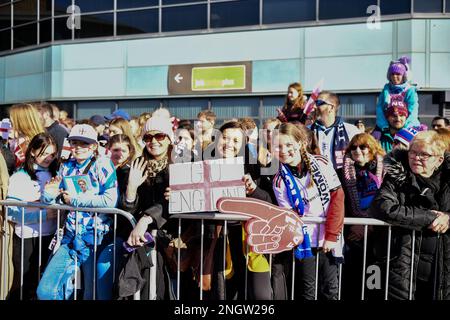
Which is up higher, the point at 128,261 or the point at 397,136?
the point at 397,136

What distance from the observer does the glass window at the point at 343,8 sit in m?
16.3

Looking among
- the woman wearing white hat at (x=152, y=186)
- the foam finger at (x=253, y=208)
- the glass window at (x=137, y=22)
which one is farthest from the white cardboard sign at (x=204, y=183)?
the glass window at (x=137, y=22)

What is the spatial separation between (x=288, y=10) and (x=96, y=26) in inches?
289

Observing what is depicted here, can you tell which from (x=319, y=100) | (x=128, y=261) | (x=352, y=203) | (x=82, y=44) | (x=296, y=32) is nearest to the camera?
(x=128, y=261)

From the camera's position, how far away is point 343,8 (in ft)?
54.2

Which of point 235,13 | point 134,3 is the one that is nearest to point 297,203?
point 235,13

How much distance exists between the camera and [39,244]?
4812 mm

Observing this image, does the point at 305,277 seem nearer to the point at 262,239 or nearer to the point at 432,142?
the point at 262,239

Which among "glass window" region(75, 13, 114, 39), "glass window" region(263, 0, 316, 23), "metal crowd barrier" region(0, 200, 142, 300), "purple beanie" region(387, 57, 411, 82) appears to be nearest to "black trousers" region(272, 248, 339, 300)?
"metal crowd barrier" region(0, 200, 142, 300)

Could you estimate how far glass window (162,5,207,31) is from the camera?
18466 mm

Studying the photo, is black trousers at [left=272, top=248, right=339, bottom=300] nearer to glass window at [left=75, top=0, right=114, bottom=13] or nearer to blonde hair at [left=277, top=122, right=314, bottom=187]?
blonde hair at [left=277, top=122, right=314, bottom=187]

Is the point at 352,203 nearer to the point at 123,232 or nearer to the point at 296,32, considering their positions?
the point at 123,232
